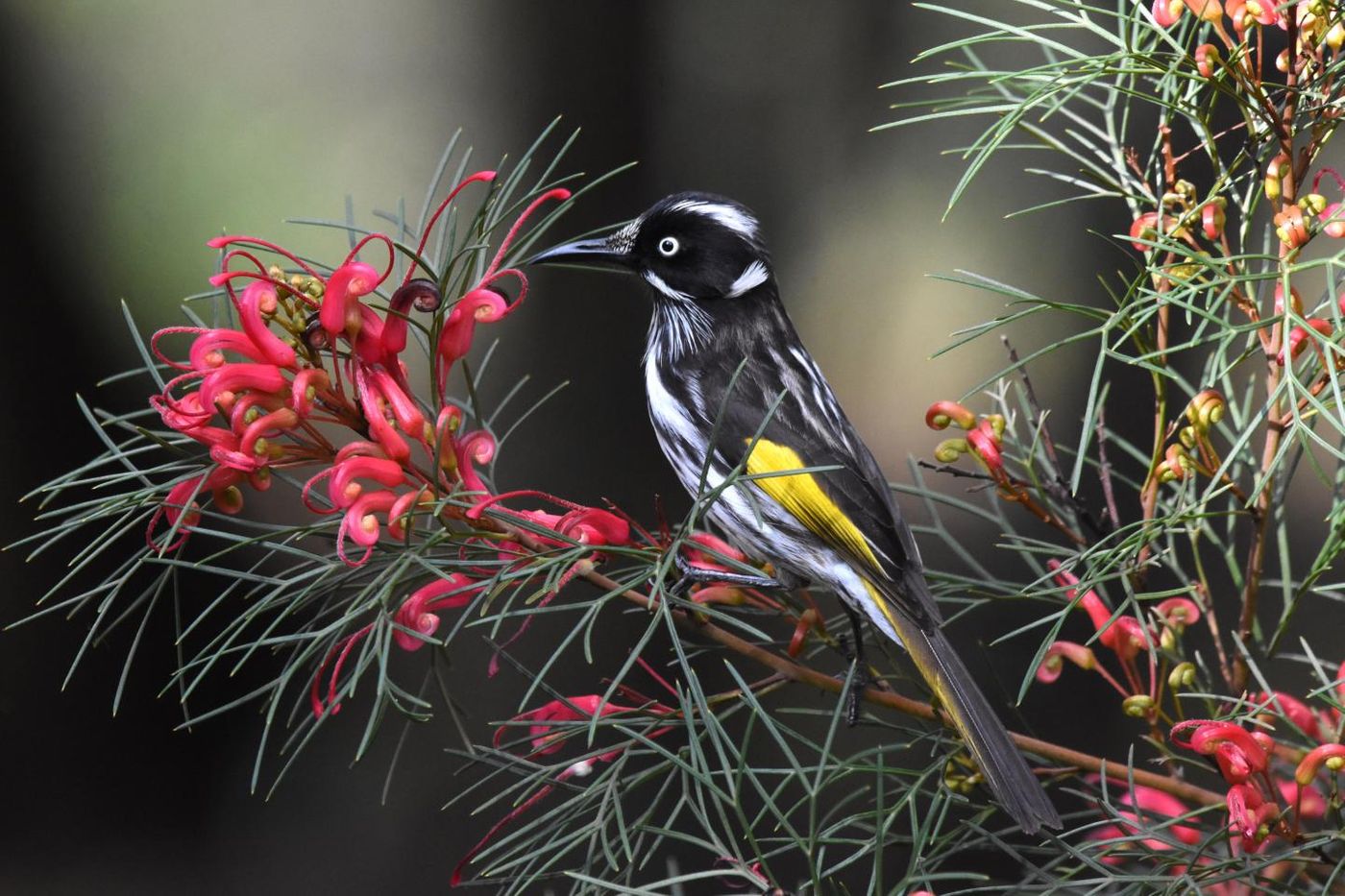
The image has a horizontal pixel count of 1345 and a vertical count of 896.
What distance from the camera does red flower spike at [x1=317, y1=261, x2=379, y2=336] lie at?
2.21 feet

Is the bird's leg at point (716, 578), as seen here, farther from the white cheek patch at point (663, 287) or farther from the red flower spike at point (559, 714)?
the white cheek patch at point (663, 287)

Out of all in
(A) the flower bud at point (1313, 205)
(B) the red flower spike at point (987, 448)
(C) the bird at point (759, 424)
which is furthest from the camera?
(C) the bird at point (759, 424)

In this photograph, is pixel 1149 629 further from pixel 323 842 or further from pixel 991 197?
pixel 323 842

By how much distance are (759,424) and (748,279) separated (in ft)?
0.54

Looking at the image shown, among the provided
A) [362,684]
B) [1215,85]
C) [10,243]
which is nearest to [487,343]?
[362,684]

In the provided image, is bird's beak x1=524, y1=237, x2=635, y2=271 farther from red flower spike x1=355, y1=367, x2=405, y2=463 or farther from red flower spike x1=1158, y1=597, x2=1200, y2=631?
red flower spike x1=1158, y1=597, x2=1200, y2=631

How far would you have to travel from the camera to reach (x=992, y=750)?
72 cm

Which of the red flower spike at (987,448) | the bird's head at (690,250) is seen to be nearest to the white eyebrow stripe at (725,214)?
the bird's head at (690,250)

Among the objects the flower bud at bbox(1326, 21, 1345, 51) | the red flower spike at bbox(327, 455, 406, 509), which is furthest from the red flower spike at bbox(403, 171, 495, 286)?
the flower bud at bbox(1326, 21, 1345, 51)

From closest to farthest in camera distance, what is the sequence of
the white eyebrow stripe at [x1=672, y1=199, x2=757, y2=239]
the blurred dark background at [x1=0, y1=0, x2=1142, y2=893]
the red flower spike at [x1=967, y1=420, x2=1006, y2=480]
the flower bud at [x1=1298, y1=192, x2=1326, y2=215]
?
the flower bud at [x1=1298, y1=192, x2=1326, y2=215]
the red flower spike at [x1=967, y1=420, x2=1006, y2=480]
the white eyebrow stripe at [x1=672, y1=199, x2=757, y2=239]
the blurred dark background at [x1=0, y1=0, x2=1142, y2=893]

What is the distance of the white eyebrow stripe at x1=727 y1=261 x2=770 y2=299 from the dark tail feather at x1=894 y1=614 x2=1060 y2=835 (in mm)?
405

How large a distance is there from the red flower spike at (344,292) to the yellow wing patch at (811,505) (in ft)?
1.15

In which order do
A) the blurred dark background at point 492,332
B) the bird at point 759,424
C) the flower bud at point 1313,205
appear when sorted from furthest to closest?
the blurred dark background at point 492,332, the bird at point 759,424, the flower bud at point 1313,205

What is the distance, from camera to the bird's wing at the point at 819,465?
3.12 ft
